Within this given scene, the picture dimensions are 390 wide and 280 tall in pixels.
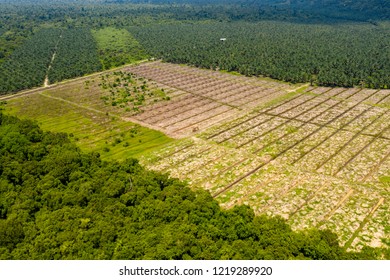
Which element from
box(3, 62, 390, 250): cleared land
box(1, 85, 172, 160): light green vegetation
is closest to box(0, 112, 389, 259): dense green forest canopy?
box(3, 62, 390, 250): cleared land

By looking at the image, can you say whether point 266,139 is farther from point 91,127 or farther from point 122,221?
point 91,127

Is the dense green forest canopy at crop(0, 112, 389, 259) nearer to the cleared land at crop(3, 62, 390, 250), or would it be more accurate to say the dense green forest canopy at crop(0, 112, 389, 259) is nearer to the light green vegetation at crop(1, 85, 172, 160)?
the cleared land at crop(3, 62, 390, 250)

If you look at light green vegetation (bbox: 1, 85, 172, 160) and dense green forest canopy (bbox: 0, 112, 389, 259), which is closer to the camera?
dense green forest canopy (bbox: 0, 112, 389, 259)

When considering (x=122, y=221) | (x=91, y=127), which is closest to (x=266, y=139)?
(x=122, y=221)

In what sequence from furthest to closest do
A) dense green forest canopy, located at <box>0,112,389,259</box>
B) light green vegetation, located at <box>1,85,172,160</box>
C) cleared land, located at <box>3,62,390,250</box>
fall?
light green vegetation, located at <box>1,85,172,160</box>, cleared land, located at <box>3,62,390,250</box>, dense green forest canopy, located at <box>0,112,389,259</box>

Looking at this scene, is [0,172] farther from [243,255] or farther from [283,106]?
[283,106]
